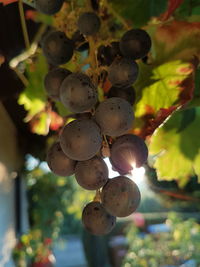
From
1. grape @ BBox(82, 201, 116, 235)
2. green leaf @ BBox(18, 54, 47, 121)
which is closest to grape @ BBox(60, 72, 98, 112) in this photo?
grape @ BBox(82, 201, 116, 235)

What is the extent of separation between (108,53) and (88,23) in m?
0.05

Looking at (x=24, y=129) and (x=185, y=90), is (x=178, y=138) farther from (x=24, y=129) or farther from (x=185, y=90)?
(x=24, y=129)

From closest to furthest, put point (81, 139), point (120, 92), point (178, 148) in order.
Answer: point (81, 139)
point (120, 92)
point (178, 148)

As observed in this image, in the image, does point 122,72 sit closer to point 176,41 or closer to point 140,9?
point 176,41

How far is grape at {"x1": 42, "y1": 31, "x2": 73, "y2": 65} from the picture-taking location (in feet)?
1.65

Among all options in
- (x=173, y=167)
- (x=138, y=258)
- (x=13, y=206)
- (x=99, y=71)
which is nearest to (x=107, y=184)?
(x=99, y=71)

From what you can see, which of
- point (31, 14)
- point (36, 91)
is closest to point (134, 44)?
point (36, 91)

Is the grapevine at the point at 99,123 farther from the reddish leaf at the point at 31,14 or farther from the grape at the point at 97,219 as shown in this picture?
the reddish leaf at the point at 31,14

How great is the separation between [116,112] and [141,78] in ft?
0.66

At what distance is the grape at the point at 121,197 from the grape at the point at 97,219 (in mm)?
20


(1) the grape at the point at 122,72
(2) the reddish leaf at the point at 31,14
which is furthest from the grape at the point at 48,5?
(2) the reddish leaf at the point at 31,14

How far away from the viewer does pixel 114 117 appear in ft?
1.26

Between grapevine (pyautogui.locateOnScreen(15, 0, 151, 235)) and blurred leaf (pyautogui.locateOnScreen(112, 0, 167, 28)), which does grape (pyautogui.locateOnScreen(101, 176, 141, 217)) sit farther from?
blurred leaf (pyautogui.locateOnScreen(112, 0, 167, 28))

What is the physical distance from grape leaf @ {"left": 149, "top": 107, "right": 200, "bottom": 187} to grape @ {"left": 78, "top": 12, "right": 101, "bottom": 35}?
21 cm
